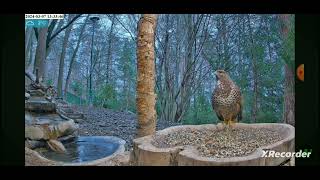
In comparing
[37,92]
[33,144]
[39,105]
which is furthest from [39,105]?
[33,144]

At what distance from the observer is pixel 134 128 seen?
3271 mm

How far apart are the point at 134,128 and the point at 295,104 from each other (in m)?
1.10

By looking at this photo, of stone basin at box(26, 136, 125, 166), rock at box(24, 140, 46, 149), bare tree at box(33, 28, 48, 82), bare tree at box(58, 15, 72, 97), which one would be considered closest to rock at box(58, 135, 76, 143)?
stone basin at box(26, 136, 125, 166)

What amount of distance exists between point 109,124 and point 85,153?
10.0 inches

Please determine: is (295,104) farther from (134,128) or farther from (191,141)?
(134,128)

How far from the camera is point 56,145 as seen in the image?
10.5 feet

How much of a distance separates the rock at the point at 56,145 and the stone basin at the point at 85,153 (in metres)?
0.02

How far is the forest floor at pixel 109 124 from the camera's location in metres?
3.20

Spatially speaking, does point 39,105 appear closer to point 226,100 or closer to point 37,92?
point 37,92

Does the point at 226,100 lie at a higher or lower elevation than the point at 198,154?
higher

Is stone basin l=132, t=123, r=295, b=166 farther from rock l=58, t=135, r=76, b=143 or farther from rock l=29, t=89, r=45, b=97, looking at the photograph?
rock l=29, t=89, r=45, b=97

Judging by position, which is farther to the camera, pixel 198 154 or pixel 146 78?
pixel 146 78
